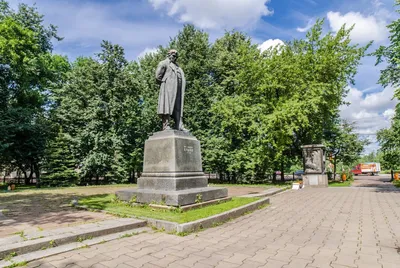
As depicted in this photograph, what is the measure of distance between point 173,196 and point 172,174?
944 millimetres

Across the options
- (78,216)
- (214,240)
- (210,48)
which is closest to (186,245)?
(214,240)

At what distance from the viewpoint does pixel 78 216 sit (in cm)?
641

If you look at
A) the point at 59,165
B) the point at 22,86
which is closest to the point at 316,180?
the point at 59,165

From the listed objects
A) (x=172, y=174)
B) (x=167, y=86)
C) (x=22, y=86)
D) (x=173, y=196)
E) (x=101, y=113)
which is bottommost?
(x=173, y=196)

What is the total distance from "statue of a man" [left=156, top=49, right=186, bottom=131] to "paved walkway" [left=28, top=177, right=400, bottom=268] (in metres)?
4.13

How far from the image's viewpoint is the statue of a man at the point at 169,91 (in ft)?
28.9

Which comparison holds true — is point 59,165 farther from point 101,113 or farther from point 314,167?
point 314,167

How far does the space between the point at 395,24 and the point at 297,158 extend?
45.0 ft

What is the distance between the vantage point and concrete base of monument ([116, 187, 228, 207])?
6664 millimetres

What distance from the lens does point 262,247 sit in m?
4.39

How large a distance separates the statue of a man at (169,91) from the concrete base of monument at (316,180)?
12725 millimetres

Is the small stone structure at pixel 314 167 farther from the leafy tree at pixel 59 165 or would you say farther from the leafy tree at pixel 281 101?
the leafy tree at pixel 59 165

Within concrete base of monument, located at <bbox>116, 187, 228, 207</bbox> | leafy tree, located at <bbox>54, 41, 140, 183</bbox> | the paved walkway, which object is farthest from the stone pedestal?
leafy tree, located at <bbox>54, 41, 140, 183</bbox>

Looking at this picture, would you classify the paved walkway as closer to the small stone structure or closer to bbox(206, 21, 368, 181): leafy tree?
the small stone structure
